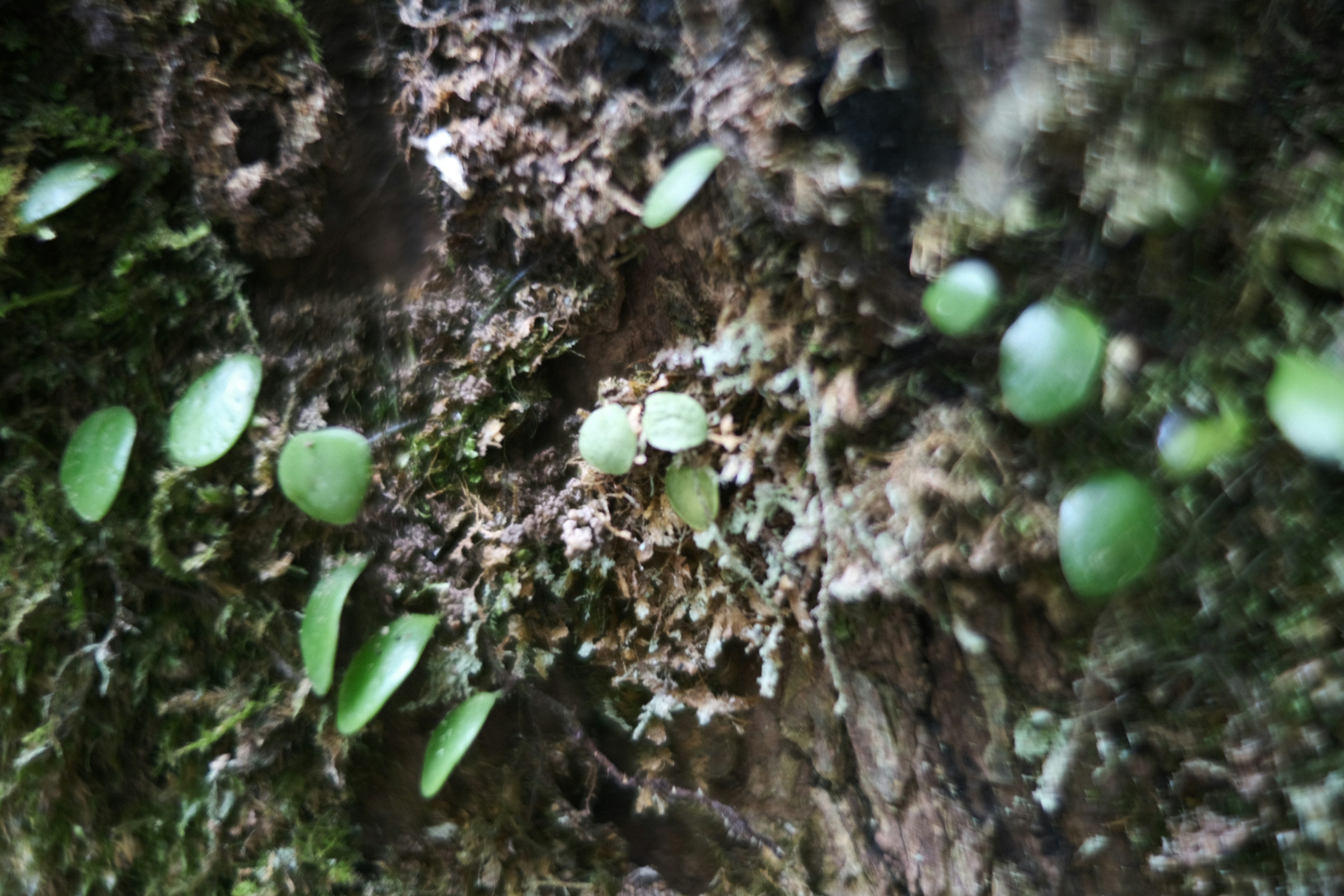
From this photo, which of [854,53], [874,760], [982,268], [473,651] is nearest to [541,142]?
[854,53]

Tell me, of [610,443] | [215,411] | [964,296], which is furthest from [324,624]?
[964,296]

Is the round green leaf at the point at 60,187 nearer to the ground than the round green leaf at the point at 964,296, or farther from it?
farther from it

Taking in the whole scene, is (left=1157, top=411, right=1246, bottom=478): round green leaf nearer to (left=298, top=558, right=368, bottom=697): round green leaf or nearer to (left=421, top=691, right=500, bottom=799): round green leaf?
(left=421, top=691, right=500, bottom=799): round green leaf

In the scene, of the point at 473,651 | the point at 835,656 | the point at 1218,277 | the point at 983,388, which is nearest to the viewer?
the point at 1218,277

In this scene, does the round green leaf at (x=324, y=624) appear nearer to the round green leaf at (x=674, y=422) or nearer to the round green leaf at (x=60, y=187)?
the round green leaf at (x=674, y=422)

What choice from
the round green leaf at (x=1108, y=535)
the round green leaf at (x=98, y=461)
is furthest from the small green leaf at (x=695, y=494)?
the round green leaf at (x=98, y=461)

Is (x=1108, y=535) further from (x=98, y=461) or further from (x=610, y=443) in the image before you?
(x=98, y=461)

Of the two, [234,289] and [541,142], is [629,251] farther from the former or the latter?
[234,289]
